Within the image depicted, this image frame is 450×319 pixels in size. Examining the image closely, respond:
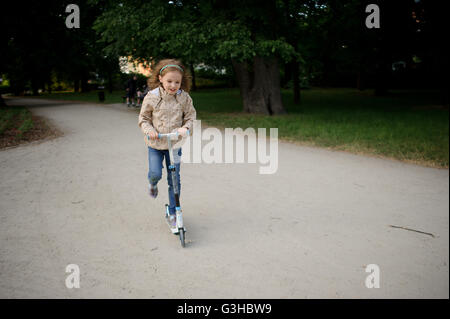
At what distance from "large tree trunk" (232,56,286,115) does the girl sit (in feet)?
40.6

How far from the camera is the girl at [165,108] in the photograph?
3.34 metres

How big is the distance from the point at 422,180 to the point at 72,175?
19.5 feet

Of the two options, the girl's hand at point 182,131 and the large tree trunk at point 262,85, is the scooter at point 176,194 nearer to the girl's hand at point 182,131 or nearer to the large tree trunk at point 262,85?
the girl's hand at point 182,131

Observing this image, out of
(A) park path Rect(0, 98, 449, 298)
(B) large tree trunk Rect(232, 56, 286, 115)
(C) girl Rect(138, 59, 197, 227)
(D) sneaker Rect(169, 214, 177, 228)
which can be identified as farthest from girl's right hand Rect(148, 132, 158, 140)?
(B) large tree trunk Rect(232, 56, 286, 115)

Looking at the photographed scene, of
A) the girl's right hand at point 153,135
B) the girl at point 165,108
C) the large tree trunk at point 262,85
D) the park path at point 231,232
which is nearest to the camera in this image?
the park path at point 231,232

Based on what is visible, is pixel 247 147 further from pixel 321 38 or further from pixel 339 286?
pixel 321 38

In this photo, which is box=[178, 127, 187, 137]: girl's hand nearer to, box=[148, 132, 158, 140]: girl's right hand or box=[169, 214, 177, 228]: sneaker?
box=[148, 132, 158, 140]: girl's right hand

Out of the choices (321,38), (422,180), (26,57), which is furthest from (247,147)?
(26,57)

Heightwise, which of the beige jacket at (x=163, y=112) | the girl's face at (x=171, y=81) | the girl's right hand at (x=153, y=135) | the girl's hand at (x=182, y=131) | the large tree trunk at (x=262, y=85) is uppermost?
the large tree trunk at (x=262, y=85)

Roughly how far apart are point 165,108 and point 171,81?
29cm

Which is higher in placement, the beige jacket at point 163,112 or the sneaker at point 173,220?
the beige jacket at point 163,112

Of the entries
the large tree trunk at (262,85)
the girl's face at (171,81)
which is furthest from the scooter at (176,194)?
the large tree trunk at (262,85)

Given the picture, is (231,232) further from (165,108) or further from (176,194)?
(165,108)

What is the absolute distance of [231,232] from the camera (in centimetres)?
371
